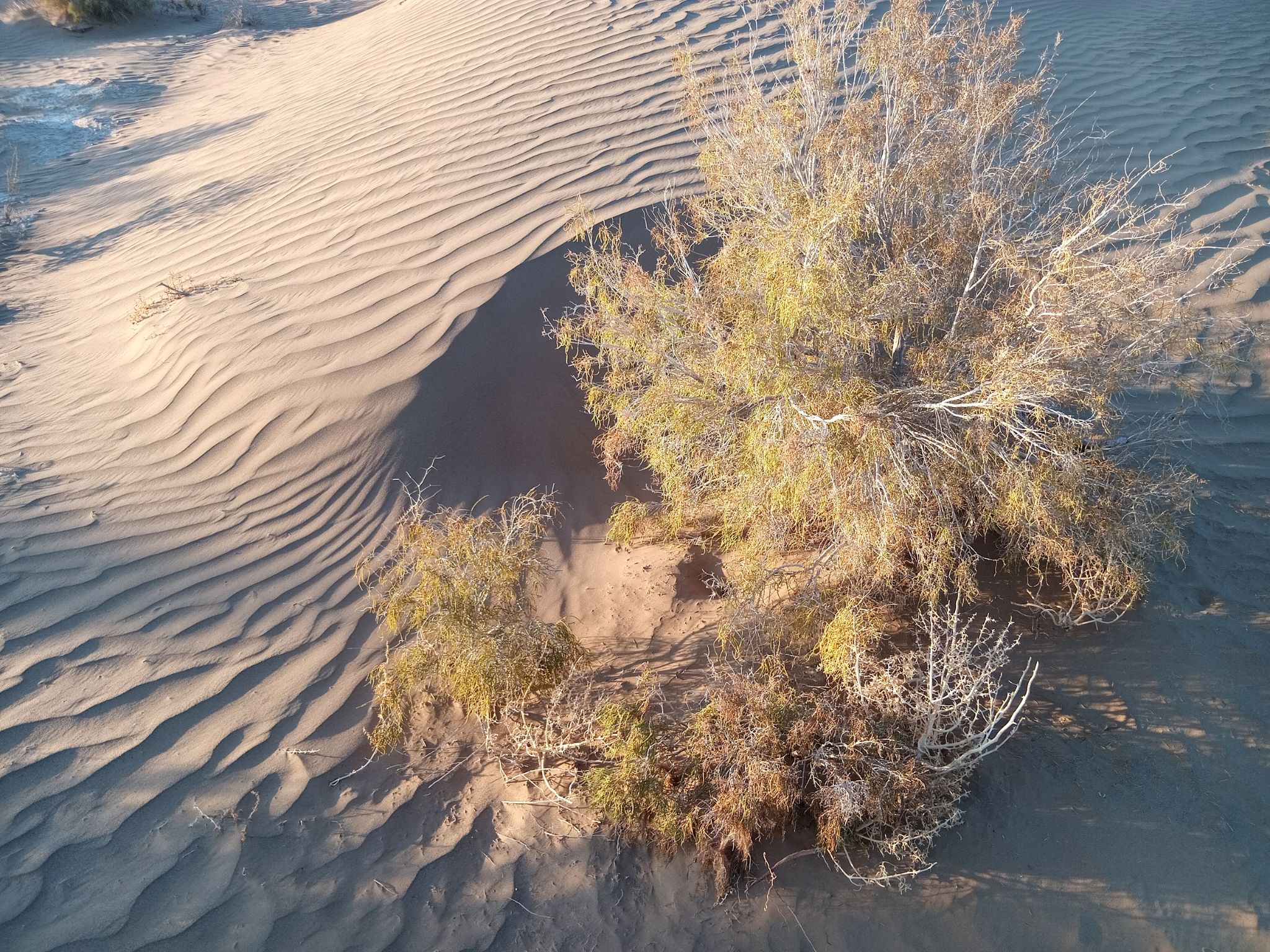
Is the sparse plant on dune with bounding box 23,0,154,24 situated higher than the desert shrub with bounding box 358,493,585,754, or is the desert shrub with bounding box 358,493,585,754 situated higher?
the sparse plant on dune with bounding box 23,0,154,24

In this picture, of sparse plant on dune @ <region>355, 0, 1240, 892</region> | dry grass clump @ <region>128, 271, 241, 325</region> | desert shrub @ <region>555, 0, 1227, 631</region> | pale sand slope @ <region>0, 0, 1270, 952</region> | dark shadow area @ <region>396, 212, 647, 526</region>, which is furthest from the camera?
dry grass clump @ <region>128, 271, 241, 325</region>

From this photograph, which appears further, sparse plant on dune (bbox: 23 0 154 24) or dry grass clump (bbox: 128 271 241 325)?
sparse plant on dune (bbox: 23 0 154 24)

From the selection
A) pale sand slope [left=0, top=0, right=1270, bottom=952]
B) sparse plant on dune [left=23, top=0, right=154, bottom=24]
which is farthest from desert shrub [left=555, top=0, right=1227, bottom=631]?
sparse plant on dune [left=23, top=0, right=154, bottom=24]

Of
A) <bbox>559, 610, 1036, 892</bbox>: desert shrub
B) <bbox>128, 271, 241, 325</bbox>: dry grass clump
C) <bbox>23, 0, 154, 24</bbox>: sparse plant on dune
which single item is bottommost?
<bbox>559, 610, 1036, 892</bbox>: desert shrub

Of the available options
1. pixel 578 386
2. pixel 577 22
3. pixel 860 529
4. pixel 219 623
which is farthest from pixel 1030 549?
pixel 577 22

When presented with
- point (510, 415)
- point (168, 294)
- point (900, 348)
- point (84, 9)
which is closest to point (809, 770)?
point (900, 348)

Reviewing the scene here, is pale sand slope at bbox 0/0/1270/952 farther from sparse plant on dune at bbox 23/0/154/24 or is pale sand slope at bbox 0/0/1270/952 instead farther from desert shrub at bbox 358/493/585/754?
sparse plant on dune at bbox 23/0/154/24

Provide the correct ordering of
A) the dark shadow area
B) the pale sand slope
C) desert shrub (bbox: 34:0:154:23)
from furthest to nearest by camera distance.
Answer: desert shrub (bbox: 34:0:154:23) → the dark shadow area → the pale sand slope

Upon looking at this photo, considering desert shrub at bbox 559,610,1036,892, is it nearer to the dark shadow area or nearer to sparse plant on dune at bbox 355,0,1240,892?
sparse plant on dune at bbox 355,0,1240,892
